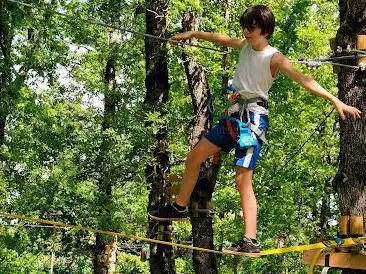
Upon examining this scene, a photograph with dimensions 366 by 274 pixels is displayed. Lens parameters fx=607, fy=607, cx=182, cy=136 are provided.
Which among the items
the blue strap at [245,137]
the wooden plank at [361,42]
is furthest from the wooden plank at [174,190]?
the wooden plank at [361,42]

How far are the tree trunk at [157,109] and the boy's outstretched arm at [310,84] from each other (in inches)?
237

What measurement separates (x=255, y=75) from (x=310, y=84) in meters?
0.50

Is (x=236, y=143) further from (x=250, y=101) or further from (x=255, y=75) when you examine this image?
(x=255, y=75)

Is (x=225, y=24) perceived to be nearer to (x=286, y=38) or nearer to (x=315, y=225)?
(x=286, y=38)

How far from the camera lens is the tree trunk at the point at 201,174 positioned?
9.63 metres

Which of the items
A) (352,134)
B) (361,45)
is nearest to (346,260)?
(352,134)

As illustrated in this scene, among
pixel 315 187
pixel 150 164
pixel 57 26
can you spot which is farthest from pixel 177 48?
pixel 315 187

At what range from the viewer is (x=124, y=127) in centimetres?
1307

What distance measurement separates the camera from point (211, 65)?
1152 centimetres

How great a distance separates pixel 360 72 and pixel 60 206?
1189 cm

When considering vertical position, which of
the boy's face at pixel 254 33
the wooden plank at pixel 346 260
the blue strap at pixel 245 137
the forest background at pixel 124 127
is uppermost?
the forest background at pixel 124 127

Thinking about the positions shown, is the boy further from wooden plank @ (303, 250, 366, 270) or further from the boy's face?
wooden plank @ (303, 250, 366, 270)

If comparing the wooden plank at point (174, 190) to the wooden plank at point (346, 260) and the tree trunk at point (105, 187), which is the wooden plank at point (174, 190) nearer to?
the wooden plank at point (346, 260)

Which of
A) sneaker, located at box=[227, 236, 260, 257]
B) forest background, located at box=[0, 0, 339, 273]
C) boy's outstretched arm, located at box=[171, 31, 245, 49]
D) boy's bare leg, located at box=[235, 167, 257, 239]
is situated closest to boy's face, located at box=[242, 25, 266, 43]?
boy's outstretched arm, located at box=[171, 31, 245, 49]
